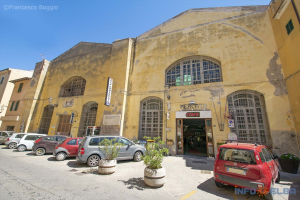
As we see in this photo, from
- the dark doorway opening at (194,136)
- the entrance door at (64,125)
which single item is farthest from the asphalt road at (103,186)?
the entrance door at (64,125)

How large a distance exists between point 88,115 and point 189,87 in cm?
1052

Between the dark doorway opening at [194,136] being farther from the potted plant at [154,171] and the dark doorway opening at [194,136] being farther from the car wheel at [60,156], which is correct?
the car wheel at [60,156]

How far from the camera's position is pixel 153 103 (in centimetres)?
1213

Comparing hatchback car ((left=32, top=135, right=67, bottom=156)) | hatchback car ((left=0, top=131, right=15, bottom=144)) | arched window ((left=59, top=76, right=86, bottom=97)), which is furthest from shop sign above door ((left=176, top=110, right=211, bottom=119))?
hatchback car ((left=0, top=131, right=15, bottom=144))

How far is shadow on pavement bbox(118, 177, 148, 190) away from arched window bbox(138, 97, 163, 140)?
6.25m

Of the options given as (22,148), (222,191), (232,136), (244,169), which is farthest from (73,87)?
(244,169)

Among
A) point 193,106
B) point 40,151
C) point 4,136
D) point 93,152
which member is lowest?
point 40,151

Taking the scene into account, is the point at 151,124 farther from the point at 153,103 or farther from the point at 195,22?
the point at 195,22

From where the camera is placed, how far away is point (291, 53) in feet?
27.2

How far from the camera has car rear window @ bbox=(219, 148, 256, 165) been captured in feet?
13.0

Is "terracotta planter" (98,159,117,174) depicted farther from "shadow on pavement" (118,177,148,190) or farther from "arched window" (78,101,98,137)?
"arched window" (78,101,98,137)

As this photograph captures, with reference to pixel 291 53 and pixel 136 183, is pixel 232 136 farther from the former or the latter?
pixel 136 183

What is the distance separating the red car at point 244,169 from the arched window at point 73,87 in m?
15.2

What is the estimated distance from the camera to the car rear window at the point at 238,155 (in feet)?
13.0
